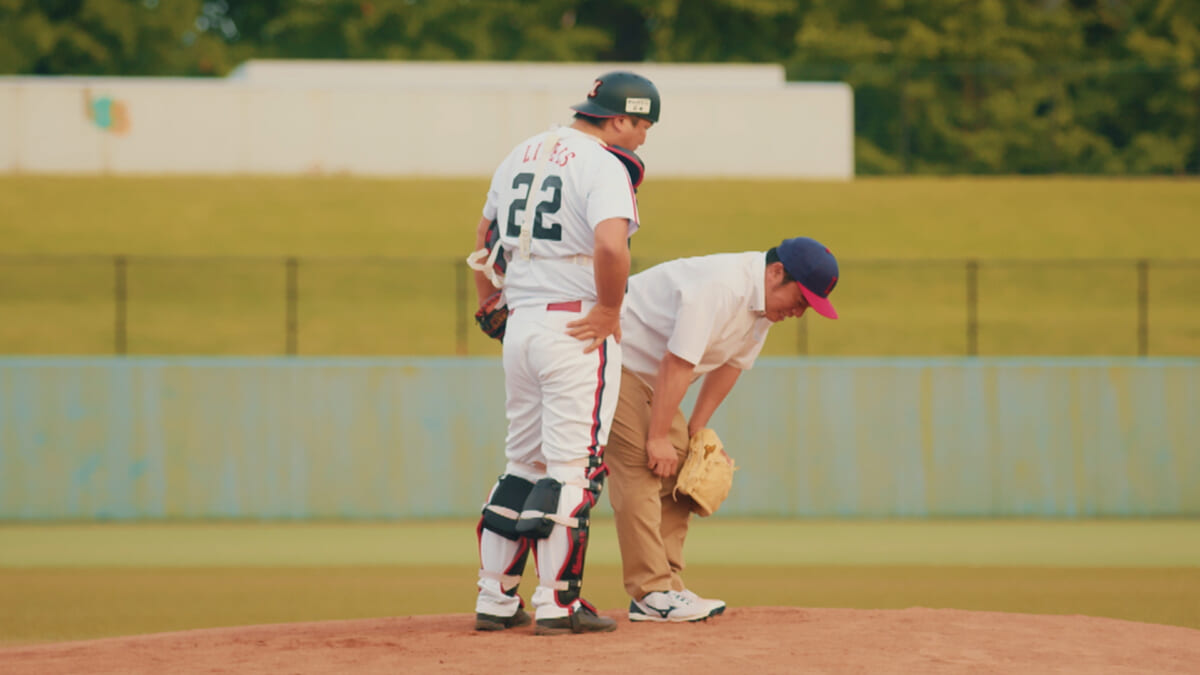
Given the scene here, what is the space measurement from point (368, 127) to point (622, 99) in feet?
79.5

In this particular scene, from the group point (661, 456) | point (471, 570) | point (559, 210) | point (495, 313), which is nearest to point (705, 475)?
point (661, 456)

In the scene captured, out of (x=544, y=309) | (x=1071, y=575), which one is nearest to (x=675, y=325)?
(x=544, y=309)

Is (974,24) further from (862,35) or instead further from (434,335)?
(434,335)

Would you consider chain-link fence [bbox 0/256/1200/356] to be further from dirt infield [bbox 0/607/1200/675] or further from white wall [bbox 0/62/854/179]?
dirt infield [bbox 0/607/1200/675]

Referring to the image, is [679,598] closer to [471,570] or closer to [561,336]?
[561,336]

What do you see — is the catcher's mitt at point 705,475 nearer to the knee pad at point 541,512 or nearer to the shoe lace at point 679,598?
the shoe lace at point 679,598

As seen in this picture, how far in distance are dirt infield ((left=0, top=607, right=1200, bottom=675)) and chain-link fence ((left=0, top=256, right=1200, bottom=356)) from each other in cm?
1180

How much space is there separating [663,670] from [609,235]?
1.69 m

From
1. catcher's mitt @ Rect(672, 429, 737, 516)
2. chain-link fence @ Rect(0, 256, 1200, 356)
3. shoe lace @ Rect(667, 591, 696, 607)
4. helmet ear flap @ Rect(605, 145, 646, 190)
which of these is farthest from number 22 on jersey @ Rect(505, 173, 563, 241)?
chain-link fence @ Rect(0, 256, 1200, 356)

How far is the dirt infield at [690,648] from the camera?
17.1 ft

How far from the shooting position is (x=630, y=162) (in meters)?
6.00

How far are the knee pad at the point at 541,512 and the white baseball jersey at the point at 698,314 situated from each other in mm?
801

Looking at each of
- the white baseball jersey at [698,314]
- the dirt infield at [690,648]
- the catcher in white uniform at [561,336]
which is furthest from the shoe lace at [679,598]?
the white baseball jersey at [698,314]

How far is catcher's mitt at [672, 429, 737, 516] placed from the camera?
6352 mm
